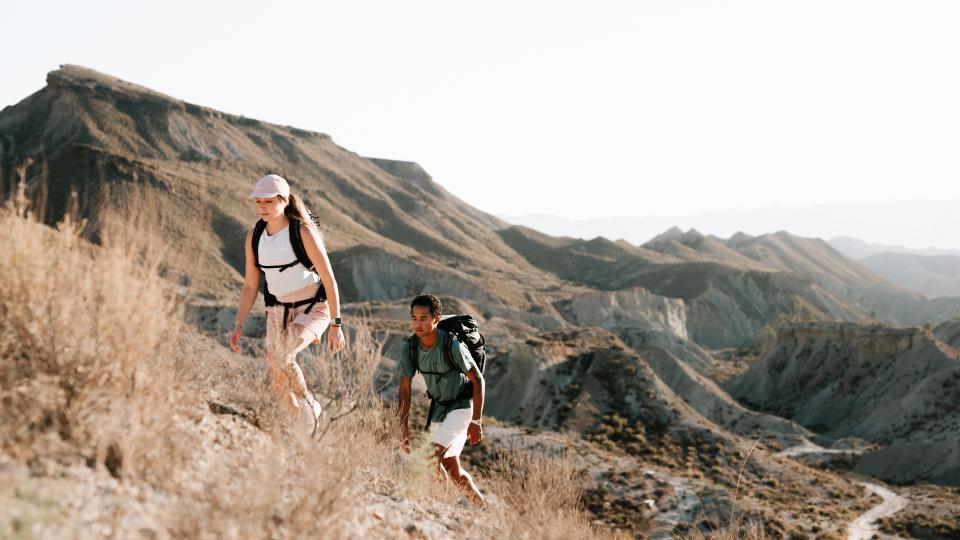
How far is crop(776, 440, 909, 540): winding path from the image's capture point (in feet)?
68.1

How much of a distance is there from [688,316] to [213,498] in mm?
74798

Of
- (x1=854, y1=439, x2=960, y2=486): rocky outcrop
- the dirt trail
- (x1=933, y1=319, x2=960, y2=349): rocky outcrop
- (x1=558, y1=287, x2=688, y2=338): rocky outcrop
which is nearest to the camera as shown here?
the dirt trail

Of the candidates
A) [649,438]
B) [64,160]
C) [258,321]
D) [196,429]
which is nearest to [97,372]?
[196,429]

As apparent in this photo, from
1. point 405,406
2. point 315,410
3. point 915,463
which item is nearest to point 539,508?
point 405,406

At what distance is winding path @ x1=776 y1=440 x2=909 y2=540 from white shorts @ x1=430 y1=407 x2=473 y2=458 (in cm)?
1844

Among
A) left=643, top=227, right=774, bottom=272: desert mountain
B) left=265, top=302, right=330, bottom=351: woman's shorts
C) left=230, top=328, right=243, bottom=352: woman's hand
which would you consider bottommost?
left=230, top=328, right=243, bottom=352: woman's hand

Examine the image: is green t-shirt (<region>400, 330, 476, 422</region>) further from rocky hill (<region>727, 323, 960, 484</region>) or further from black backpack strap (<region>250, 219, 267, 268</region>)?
rocky hill (<region>727, 323, 960, 484</region>)

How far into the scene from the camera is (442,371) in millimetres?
5602

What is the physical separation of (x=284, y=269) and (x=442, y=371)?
1.40 m

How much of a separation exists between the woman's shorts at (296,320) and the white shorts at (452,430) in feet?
3.78

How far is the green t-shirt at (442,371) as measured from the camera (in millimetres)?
5504

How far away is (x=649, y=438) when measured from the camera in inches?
1102

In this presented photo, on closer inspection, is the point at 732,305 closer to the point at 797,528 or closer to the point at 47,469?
the point at 797,528

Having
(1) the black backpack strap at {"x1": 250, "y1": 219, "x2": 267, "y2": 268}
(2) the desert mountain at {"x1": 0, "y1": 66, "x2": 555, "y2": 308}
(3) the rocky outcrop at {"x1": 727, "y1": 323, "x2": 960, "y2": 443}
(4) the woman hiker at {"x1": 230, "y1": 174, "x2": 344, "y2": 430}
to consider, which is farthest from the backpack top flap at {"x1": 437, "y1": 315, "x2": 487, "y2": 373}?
(2) the desert mountain at {"x1": 0, "y1": 66, "x2": 555, "y2": 308}
